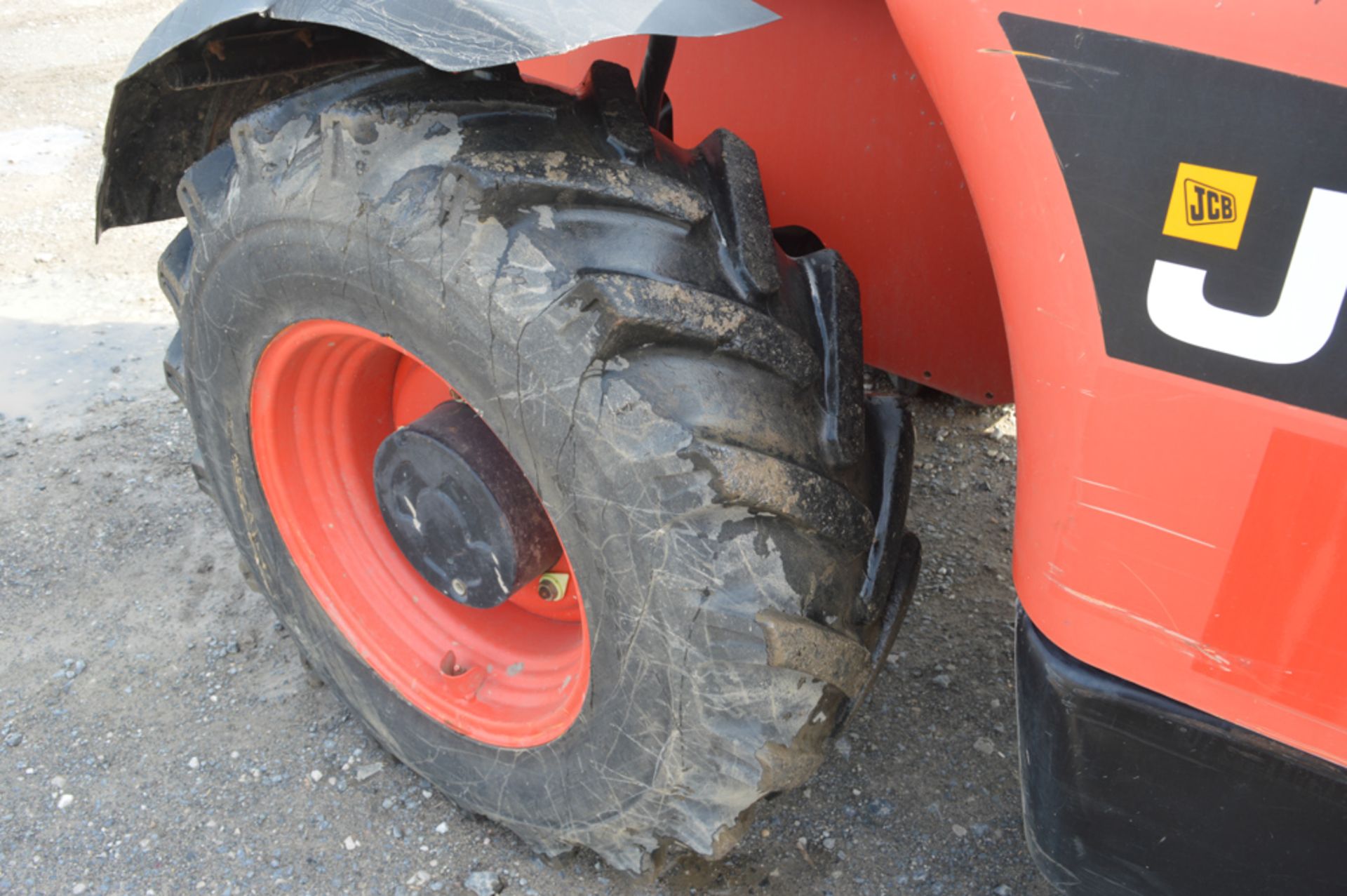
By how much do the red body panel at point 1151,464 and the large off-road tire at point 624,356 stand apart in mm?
306

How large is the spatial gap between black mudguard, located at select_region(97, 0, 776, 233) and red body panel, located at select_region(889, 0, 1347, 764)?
0.30m

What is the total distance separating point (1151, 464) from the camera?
0.90 m

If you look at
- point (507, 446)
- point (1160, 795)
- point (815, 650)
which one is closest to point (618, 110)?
point (507, 446)

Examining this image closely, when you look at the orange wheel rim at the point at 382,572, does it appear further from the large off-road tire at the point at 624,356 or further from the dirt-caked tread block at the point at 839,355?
the dirt-caked tread block at the point at 839,355

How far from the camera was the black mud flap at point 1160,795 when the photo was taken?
1.00m

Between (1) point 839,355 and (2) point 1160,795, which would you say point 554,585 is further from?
(2) point 1160,795

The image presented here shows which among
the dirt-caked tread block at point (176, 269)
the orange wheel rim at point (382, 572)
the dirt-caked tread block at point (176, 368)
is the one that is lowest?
the orange wheel rim at point (382, 572)

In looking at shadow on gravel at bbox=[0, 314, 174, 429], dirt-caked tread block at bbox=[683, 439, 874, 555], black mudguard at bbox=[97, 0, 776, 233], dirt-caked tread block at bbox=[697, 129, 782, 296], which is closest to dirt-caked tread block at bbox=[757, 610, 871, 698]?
dirt-caked tread block at bbox=[683, 439, 874, 555]

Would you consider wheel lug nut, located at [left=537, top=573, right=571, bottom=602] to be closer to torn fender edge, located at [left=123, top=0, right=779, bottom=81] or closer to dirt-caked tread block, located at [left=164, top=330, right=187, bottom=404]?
dirt-caked tread block, located at [left=164, top=330, right=187, bottom=404]

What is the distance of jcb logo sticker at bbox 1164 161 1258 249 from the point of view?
2.60ft

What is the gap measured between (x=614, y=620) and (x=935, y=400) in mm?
1787

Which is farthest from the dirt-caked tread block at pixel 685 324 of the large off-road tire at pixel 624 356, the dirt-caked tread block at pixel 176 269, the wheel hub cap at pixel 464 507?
the dirt-caked tread block at pixel 176 269

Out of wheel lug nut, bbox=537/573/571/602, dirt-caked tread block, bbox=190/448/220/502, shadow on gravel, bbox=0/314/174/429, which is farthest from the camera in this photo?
shadow on gravel, bbox=0/314/174/429

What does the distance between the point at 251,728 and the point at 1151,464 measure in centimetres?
164
